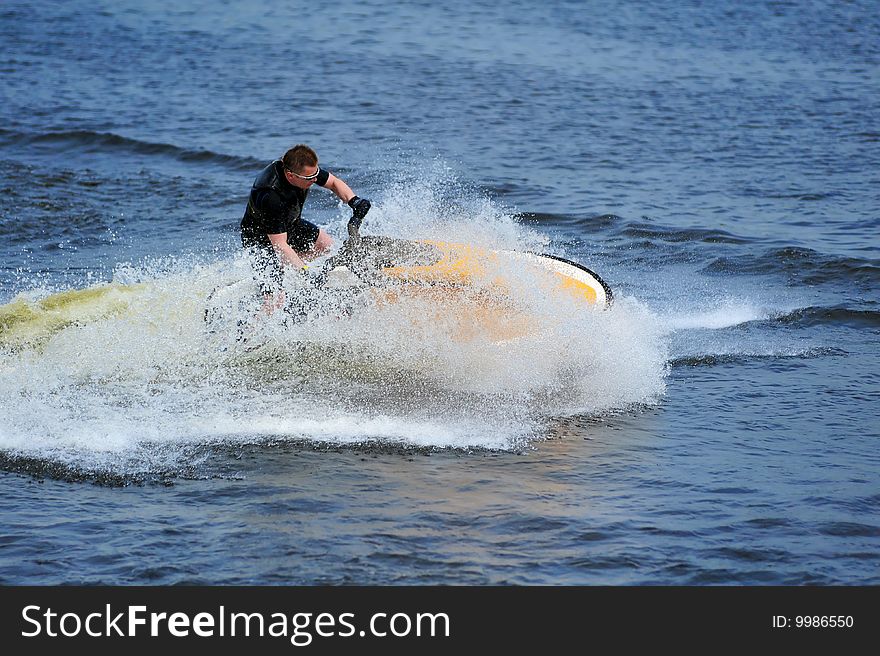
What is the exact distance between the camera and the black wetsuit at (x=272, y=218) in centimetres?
907

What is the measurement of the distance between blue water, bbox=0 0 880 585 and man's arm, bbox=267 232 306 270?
89cm

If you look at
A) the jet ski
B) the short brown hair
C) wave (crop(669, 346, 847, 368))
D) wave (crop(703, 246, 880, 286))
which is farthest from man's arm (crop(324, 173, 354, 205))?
wave (crop(703, 246, 880, 286))

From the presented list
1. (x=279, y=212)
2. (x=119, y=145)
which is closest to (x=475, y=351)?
(x=279, y=212)

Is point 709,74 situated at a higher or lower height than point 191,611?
higher

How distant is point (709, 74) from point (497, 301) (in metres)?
14.3

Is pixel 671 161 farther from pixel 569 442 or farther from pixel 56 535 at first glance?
pixel 56 535

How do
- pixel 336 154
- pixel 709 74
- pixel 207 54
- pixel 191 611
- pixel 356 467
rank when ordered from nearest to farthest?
pixel 191 611 → pixel 356 467 → pixel 336 154 → pixel 709 74 → pixel 207 54

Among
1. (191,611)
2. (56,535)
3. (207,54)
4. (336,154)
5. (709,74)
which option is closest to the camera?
(191,611)

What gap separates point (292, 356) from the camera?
9.77 m

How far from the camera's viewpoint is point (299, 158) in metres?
8.91

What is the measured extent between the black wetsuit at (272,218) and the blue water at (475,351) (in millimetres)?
730

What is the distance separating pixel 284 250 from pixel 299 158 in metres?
0.75

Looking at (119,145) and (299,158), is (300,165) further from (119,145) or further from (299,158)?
(119,145)

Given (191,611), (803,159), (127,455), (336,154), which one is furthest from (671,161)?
(191,611)
